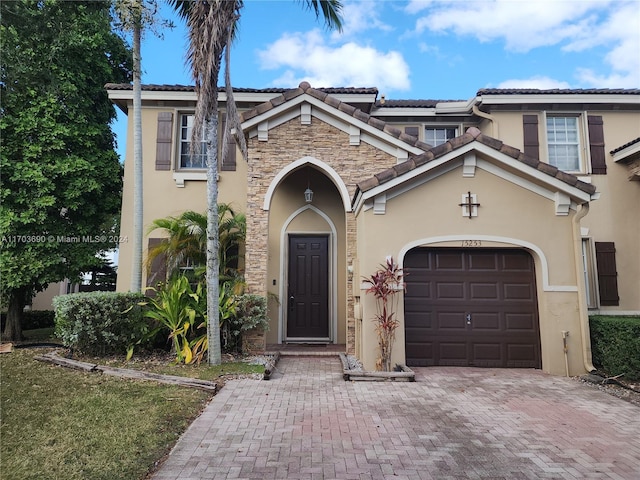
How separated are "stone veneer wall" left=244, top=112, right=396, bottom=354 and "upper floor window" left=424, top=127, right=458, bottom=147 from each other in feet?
11.9

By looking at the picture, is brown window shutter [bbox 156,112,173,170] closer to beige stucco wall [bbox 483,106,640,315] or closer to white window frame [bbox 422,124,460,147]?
white window frame [bbox 422,124,460,147]

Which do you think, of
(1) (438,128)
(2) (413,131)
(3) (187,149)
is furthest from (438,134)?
(3) (187,149)

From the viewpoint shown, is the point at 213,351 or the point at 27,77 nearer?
the point at 27,77

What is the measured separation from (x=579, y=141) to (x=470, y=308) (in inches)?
283

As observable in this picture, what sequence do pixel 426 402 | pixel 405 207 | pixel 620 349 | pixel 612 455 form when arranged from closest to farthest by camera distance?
pixel 612 455, pixel 426 402, pixel 620 349, pixel 405 207

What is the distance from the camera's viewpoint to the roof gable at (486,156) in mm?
8000

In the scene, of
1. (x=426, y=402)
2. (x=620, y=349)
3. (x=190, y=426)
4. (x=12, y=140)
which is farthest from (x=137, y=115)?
(x=620, y=349)

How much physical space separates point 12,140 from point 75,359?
6.53 m

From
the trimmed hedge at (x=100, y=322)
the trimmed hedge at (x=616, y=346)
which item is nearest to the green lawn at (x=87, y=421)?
the trimmed hedge at (x=100, y=322)

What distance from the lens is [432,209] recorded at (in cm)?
825

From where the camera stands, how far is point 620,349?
300 inches

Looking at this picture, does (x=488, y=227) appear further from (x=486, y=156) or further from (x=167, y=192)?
(x=167, y=192)

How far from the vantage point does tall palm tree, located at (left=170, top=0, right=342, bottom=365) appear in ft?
24.6

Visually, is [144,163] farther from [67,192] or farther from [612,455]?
[612,455]
